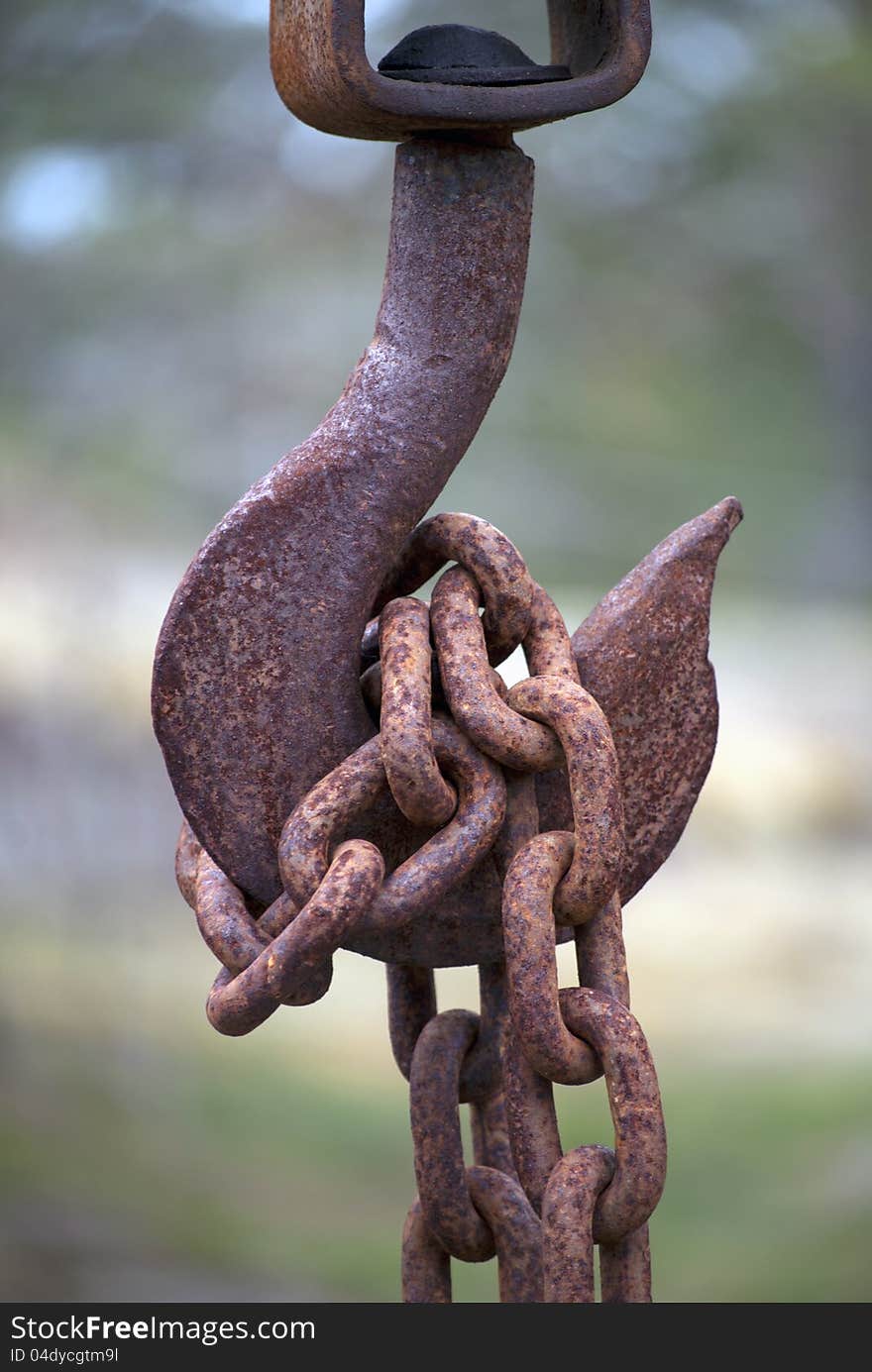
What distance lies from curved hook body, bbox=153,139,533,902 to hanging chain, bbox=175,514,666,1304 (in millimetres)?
29

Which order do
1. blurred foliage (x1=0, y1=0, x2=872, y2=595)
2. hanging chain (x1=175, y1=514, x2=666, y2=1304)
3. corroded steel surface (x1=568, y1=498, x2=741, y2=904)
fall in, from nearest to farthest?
hanging chain (x1=175, y1=514, x2=666, y2=1304), corroded steel surface (x1=568, y1=498, x2=741, y2=904), blurred foliage (x1=0, y1=0, x2=872, y2=595)

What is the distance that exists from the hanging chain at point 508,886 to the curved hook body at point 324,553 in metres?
0.03

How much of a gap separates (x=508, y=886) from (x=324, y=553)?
20 centimetres

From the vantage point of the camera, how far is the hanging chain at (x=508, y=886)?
70 cm

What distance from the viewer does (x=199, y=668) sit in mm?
784

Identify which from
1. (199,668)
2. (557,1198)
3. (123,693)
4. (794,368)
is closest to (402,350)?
(199,668)

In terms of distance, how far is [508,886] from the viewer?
2.34 feet

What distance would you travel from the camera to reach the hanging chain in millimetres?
703

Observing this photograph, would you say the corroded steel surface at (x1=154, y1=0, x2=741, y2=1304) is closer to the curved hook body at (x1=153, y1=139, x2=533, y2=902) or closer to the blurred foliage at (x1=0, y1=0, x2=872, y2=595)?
the curved hook body at (x1=153, y1=139, x2=533, y2=902)

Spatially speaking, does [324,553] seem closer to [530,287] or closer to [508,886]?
[508,886]

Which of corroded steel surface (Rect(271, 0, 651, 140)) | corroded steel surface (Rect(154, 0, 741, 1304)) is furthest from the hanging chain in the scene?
corroded steel surface (Rect(271, 0, 651, 140))

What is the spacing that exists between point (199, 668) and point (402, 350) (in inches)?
7.9

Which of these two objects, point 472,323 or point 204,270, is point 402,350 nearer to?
point 472,323

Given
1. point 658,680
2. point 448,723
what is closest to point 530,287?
point 658,680
